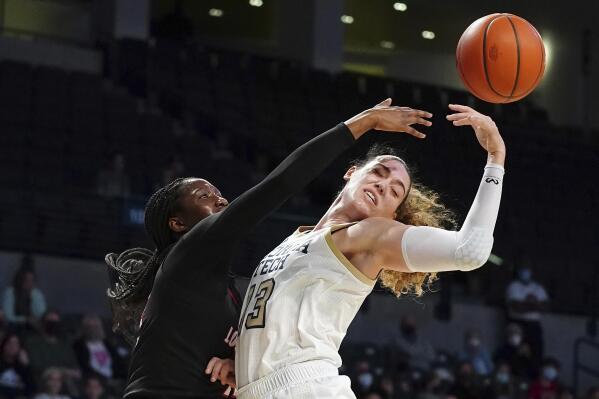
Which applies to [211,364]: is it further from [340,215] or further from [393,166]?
[393,166]

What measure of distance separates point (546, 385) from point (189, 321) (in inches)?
337

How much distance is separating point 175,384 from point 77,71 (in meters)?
11.2

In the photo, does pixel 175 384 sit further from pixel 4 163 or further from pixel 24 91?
pixel 24 91

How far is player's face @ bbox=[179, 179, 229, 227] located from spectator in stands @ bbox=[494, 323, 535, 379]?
857 centimetres

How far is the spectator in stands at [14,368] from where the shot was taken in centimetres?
908

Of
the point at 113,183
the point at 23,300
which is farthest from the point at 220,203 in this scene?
the point at 113,183

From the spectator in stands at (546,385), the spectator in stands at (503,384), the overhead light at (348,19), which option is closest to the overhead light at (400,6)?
the overhead light at (348,19)

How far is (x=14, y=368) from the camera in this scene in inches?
360

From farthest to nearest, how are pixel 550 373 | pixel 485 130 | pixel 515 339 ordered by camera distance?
pixel 515 339 → pixel 550 373 → pixel 485 130

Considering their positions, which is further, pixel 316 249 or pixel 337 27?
pixel 337 27

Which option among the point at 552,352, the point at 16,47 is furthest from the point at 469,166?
the point at 16,47

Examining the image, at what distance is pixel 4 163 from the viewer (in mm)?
12305

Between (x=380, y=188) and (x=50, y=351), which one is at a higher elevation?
(x=380, y=188)

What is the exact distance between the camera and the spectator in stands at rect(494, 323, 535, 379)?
12523 mm
